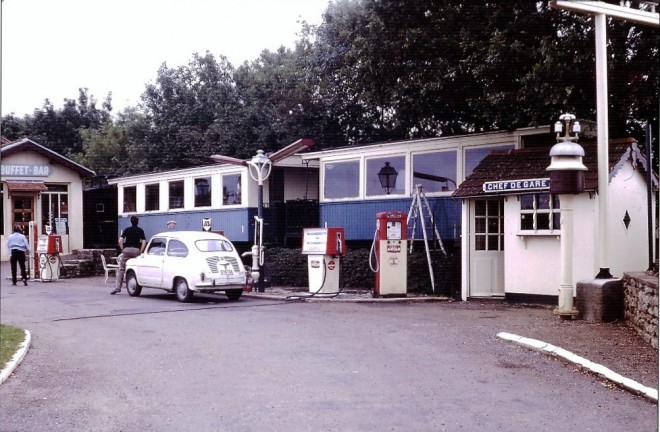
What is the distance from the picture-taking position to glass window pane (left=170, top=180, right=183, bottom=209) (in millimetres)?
26547

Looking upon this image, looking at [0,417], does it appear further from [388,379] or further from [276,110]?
[276,110]

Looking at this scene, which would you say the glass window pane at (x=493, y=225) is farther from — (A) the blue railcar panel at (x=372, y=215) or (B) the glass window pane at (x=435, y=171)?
(B) the glass window pane at (x=435, y=171)

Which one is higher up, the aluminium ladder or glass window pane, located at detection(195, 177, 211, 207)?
glass window pane, located at detection(195, 177, 211, 207)

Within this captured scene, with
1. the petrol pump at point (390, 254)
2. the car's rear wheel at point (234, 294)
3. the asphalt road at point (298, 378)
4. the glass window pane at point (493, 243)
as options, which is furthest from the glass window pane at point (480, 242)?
the car's rear wheel at point (234, 294)

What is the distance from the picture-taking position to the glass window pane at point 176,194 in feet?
87.1

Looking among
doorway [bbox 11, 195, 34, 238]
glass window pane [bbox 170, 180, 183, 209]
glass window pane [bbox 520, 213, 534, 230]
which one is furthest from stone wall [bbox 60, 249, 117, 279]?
doorway [bbox 11, 195, 34, 238]

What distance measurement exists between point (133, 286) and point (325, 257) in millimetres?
4507

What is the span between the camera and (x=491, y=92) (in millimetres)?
18344

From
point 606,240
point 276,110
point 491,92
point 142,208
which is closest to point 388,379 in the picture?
point 606,240

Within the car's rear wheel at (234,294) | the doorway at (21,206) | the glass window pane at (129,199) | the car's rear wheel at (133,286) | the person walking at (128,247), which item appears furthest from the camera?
the glass window pane at (129,199)

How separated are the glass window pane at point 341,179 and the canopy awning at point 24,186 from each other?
51.2 feet

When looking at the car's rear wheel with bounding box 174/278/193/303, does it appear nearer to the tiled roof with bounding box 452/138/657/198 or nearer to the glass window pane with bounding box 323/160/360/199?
the tiled roof with bounding box 452/138/657/198

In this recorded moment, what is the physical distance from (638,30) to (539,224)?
4.92 m

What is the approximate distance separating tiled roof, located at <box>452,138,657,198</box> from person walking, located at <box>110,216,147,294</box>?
753 cm
